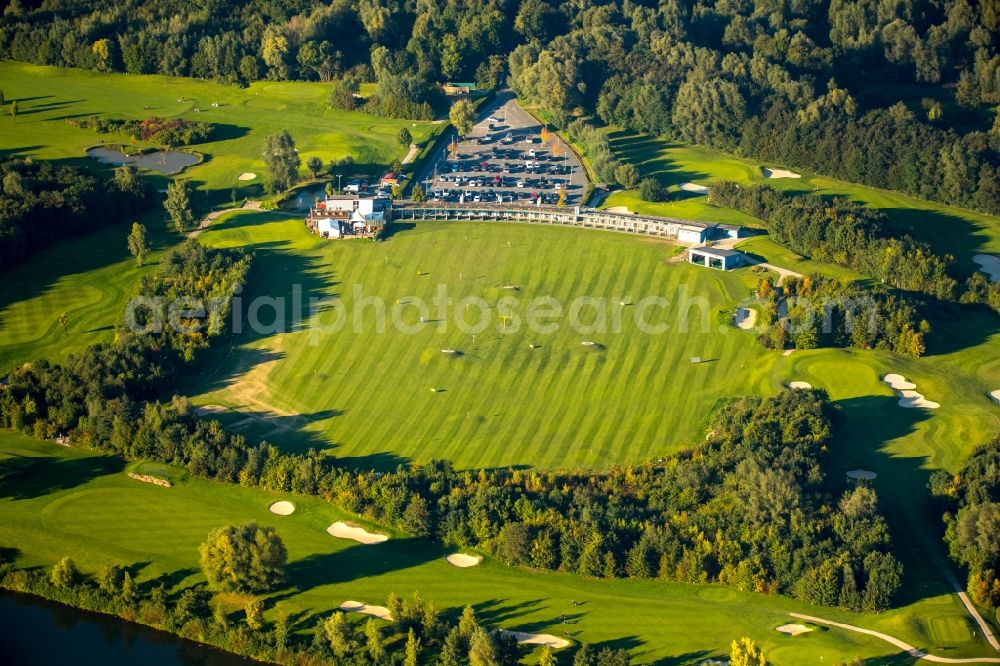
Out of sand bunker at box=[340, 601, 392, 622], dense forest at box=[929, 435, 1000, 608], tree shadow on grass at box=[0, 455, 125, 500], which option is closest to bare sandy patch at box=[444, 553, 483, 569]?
sand bunker at box=[340, 601, 392, 622]

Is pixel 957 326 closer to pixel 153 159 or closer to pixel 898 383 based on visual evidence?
pixel 898 383

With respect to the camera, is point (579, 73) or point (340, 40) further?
point (340, 40)

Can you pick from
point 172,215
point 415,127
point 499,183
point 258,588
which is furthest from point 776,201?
point 258,588

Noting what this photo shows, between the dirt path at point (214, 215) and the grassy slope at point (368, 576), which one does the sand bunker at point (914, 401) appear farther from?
the dirt path at point (214, 215)

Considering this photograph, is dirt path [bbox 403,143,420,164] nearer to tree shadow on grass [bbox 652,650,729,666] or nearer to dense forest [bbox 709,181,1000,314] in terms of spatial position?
dense forest [bbox 709,181,1000,314]

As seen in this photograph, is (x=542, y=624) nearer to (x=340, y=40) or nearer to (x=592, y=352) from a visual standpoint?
(x=592, y=352)

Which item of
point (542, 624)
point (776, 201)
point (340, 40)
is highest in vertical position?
point (340, 40)

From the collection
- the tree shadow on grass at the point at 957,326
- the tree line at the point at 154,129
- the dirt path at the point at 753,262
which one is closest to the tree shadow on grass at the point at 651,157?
the dirt path at the point at 753,262
